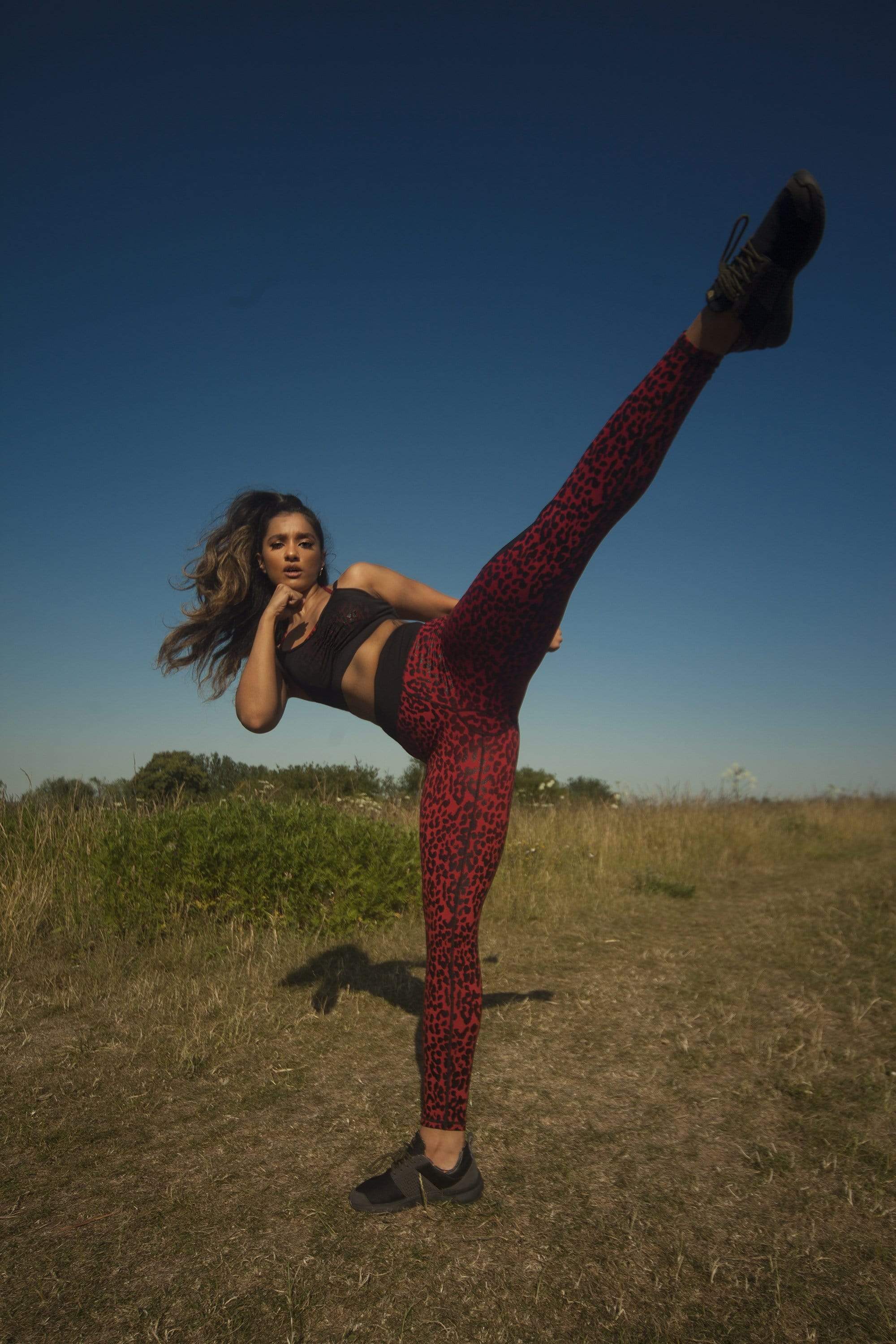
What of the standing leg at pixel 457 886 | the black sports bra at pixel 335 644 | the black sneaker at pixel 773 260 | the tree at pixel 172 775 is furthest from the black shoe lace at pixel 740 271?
the tree at pixel 172 775

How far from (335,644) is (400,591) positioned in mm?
454

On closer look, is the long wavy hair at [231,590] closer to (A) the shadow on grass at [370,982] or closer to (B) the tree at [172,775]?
(A) the shadow on grass at [370,982]

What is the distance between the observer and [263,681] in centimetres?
272

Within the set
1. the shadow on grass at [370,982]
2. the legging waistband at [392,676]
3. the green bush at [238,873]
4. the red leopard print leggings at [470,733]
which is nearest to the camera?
the red leopard print leggings at [470,733]

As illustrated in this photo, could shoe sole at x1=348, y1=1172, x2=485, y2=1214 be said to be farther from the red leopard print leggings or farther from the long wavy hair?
the long wavy hair

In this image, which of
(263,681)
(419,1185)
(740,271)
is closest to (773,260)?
(740,271)

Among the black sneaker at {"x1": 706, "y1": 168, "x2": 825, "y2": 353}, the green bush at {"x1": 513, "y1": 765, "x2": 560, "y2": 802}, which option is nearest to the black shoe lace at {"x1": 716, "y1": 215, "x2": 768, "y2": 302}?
the black sneaker at {"x1": 706, "y1": 168, "x2": 825, "y2": 353}

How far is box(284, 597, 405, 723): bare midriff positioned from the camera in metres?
2.57

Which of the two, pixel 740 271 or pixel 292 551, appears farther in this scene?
pixel 292 551

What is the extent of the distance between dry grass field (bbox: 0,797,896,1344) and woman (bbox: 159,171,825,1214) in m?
0.35

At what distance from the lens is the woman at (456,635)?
1.76 meters

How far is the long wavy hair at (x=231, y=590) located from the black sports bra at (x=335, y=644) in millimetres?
613

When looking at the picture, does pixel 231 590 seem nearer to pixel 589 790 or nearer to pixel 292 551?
pixel 292 551

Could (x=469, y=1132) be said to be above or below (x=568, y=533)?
below
